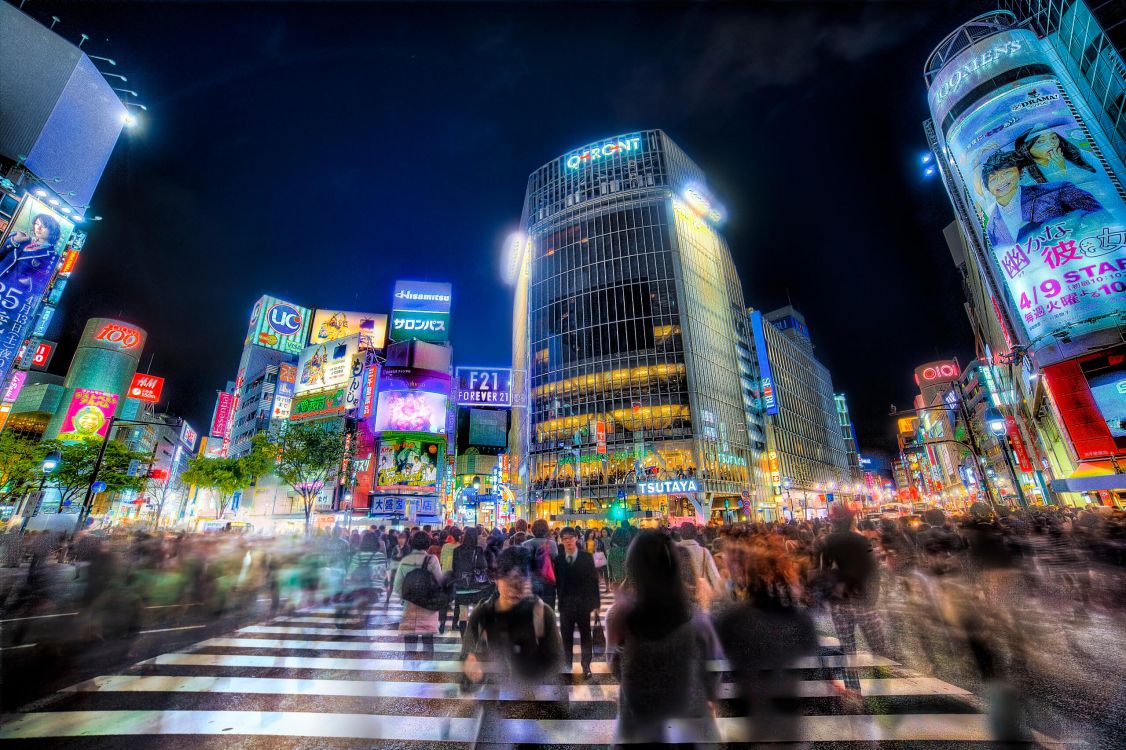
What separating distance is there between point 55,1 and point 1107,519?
64.5 metres

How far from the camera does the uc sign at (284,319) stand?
253ft

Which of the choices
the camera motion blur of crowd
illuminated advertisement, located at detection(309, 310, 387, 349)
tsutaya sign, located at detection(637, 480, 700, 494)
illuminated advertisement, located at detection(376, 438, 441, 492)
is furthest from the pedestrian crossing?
illuminated advertisement, located at detection(309, 310, 387, 349)

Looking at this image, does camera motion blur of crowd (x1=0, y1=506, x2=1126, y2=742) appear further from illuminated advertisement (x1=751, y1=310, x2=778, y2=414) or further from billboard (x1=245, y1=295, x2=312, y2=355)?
billboard (x1=245, y1=295, x2=312, y2=355)

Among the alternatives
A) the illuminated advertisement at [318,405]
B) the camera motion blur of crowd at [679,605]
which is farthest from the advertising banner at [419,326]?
the camera motion blur of crowd at [679,605]

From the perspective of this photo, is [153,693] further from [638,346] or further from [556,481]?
[638,346]

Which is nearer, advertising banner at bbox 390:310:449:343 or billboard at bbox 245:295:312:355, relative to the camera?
advertising banner at bbox 390:310:449:343

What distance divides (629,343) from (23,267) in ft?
171

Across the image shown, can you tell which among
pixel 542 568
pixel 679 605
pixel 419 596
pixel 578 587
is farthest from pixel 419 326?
pixel 679 605

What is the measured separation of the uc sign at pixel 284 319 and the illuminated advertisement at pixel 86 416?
26.0 metres

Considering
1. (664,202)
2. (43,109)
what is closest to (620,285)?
(664,202)

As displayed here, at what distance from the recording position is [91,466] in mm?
37812

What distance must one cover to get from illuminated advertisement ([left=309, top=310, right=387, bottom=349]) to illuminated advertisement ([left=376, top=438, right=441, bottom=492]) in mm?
27851

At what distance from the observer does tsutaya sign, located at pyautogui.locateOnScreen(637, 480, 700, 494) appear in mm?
44531

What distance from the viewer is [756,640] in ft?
12.0
